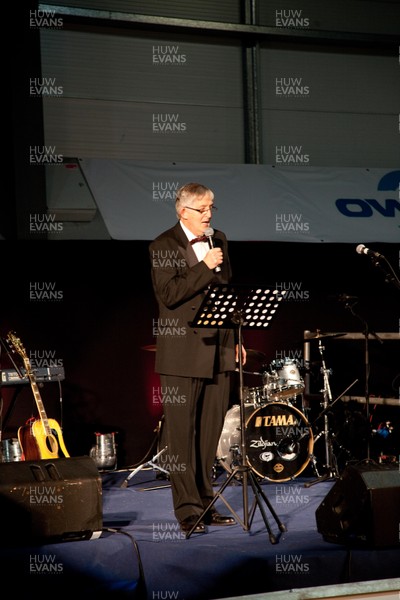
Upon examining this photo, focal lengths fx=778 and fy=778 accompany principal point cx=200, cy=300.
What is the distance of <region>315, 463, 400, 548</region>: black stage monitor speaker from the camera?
12.1ft

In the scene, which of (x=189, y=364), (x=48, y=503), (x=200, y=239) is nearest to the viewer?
(x=48, y=503)

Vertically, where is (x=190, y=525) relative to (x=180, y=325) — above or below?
below

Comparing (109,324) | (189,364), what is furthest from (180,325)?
(109,324)

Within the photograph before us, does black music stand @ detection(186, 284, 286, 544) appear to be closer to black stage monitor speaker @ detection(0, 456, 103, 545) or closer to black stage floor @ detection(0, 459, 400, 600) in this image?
black stage floor @ detection(0, 459, 400, 600)

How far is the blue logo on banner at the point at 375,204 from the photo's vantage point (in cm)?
784

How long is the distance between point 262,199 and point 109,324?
1.94 m

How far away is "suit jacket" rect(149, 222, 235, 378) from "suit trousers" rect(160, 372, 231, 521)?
78 mm

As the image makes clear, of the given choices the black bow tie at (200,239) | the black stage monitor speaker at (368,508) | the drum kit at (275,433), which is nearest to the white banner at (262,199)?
the drum kit at (275,433)

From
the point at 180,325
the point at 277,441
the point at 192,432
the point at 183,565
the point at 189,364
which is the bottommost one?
the point at 183,565

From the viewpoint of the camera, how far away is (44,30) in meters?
8.07

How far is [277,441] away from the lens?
6398mm

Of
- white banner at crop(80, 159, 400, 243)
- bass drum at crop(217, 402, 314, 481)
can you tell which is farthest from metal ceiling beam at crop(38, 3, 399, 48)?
bass drum at crop(217, 402, 314, 481)

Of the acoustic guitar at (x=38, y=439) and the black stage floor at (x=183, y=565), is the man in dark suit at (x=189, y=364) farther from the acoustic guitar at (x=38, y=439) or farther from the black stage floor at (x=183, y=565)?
the acoustic guitar at (x=38, y=439)

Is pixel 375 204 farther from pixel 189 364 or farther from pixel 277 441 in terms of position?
pixel 189 364
